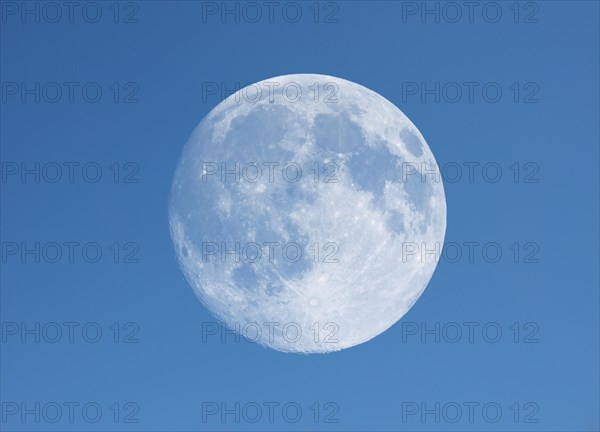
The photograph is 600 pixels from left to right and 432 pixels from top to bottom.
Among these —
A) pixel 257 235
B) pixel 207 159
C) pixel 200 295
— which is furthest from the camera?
pixel 200 295

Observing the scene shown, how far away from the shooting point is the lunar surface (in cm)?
1962

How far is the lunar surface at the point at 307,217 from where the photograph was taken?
1962 centimetres

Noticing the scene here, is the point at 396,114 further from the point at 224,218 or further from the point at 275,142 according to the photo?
the point at 224,218

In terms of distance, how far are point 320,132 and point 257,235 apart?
3.03m

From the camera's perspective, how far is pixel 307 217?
19.5 metres

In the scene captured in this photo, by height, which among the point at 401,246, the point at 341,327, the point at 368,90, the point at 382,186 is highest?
the point at 368,90

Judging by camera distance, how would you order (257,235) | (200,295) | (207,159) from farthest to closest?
(200,295) → (207,159) → (257,235)

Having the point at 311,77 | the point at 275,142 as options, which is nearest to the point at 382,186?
the point at 275,142

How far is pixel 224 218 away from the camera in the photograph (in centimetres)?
1998

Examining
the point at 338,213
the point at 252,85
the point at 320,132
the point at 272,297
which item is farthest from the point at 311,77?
the point at 272,297

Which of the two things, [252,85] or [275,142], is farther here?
[252,85]

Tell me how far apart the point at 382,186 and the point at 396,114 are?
10.6 ft

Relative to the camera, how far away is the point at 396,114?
22625mm

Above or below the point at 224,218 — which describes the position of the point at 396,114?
above
